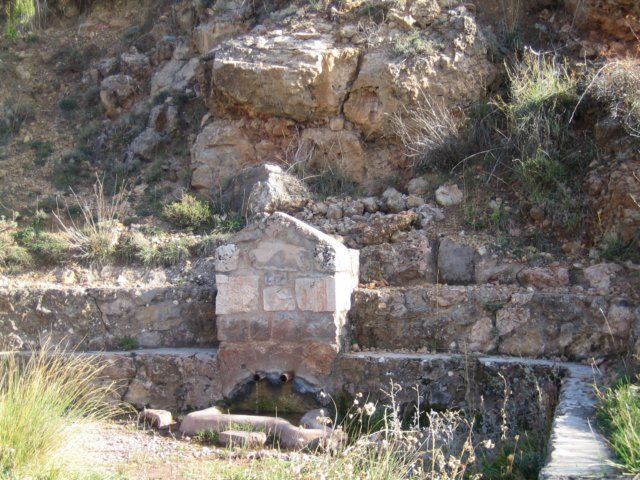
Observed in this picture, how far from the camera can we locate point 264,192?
8531mm

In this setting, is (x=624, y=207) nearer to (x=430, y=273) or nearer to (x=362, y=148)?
(x=430, y=273)

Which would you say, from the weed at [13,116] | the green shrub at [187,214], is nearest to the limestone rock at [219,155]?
the green shrub at [187,214]

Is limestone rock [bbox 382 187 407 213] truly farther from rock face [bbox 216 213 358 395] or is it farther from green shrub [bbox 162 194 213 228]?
green shrub [bbox 162 194 213 228]

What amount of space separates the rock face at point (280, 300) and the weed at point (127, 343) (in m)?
1.05

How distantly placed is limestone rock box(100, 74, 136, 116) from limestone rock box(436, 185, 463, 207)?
222 inches

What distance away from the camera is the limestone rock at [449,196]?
806cm

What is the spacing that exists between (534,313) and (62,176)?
23.4 feet

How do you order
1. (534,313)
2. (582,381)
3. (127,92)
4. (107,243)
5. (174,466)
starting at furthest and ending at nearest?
(127,92), (107,243), (534,313), (582,381), (174,466)

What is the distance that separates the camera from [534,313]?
612cm

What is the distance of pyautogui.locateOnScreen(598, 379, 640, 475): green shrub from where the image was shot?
342cm

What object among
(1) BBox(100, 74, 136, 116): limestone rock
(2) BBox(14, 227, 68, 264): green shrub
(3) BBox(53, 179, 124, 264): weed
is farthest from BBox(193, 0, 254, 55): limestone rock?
(2) BBox(14, 227, 68, 264): green shrub

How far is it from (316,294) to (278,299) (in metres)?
0.34

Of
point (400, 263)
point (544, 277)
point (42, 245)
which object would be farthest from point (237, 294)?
point (42, 245)

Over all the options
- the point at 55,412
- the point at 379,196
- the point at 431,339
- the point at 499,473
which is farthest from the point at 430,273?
the point at 55,412
